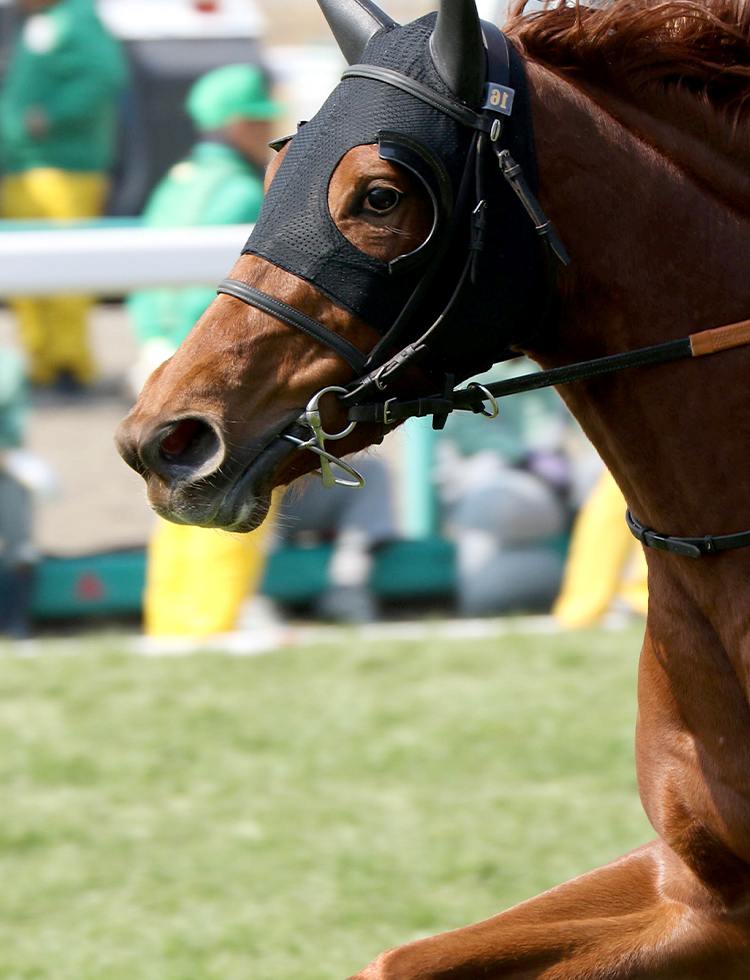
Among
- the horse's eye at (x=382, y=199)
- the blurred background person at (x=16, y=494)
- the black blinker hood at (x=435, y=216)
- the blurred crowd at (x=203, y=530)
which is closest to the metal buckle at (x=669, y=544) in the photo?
the black blinker hood at (x=435, y=216)

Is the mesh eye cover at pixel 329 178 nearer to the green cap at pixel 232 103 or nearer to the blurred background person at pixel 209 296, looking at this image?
the blurred background person at pixel 209 296

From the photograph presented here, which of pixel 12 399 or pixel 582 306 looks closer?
pixel 582 306

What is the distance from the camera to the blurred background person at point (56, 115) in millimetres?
5816

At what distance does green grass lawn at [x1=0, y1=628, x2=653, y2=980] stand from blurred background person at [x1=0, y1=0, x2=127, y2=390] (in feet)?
6.64

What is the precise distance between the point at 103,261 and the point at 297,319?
3.07 metres

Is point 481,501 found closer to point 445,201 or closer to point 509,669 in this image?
point 509,669

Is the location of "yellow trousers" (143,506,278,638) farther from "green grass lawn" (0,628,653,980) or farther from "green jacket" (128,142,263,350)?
"green jacket" (128,142,263,350)

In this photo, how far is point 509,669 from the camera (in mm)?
4867

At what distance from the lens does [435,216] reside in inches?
79.0

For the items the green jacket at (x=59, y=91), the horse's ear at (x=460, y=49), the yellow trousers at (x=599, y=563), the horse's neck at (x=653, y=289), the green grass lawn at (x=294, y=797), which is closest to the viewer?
the horse's ear at (x=460, y=49)

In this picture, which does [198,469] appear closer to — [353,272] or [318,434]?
[318,434]

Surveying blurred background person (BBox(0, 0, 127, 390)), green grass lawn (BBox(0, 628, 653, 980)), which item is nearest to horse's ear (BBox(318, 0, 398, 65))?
green grass lawn (BBox(0, 628, 653, 980))

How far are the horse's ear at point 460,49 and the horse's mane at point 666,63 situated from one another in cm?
22

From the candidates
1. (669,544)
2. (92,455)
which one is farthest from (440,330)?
(92,455)
